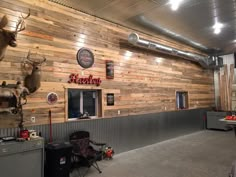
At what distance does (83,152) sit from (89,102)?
1.48 metres

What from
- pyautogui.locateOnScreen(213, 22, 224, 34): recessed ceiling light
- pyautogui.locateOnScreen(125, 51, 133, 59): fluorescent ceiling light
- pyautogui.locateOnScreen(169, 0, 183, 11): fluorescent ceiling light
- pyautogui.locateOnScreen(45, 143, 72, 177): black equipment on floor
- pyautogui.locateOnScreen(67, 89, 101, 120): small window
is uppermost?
pyautogui.locateOnScreen(213, 22, 224, 34): recessed ceiling light

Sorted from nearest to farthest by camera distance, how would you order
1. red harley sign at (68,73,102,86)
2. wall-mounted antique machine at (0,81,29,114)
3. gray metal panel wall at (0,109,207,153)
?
wall-mounted antique machine at (0,81,29,114), gray metal panel wall at (0,109,207,153), red harley sign at (68,73,102,86)

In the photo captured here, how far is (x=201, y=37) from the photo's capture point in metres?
7.27

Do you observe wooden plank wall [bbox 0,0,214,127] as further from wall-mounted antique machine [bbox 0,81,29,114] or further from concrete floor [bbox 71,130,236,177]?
concrete floor [bbox 71,130,236,177]

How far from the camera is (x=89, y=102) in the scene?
525 cm

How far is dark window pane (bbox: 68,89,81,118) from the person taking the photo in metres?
4.79

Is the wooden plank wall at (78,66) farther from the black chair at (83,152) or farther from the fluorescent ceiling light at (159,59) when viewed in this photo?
→ the black chair at (83,152)

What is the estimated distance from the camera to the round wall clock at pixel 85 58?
479 centimetres

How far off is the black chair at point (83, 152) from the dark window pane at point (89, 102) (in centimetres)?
72

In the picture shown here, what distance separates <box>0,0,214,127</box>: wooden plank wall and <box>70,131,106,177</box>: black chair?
55cm

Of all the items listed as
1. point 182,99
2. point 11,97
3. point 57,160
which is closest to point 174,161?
point 57,160

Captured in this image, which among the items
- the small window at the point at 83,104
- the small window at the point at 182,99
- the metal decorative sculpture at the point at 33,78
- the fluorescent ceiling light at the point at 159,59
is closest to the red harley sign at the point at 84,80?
the small window at the point at 83,104

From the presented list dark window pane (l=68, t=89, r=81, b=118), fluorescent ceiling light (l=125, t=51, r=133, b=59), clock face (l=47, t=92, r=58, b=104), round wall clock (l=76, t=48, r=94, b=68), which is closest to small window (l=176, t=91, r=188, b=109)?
fluorescent ceiling light (l=125, t=51, r=133, b=59)

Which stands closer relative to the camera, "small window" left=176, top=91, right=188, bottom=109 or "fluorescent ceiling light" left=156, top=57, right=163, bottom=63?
"fluorescent ceiling light" left=156, top=57, right=163, bottom=63
